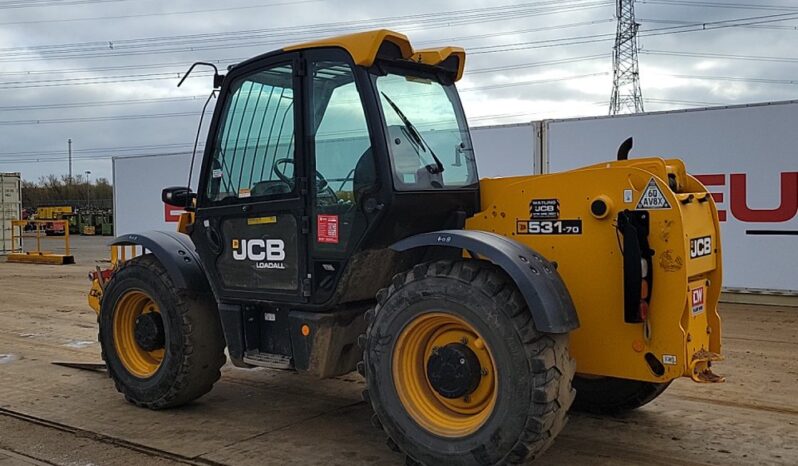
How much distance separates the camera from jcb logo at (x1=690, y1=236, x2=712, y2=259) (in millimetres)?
4098

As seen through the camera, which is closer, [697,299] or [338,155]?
[697,299]

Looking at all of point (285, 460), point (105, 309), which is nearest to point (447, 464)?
point (285, 460)

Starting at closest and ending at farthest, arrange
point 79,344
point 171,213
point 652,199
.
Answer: point 652,199 → point 79,344 → point 171,213

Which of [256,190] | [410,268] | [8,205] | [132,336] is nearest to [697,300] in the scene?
[410,268]

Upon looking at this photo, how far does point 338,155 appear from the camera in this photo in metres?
4.64

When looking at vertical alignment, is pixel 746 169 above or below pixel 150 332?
above

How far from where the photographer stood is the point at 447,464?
3889 mm

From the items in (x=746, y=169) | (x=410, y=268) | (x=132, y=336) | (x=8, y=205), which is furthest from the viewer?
(x=8, y=205)

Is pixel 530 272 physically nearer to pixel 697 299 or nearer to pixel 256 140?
pixel 697 299

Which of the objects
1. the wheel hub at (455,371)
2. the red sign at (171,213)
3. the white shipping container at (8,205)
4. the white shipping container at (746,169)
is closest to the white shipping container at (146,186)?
the red sign at (171,213)

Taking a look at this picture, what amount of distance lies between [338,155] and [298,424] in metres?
1.91

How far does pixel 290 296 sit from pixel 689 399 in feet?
10.4

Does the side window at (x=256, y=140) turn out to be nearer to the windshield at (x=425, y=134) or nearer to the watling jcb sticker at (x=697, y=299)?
the windshield at (x=425, y=134)

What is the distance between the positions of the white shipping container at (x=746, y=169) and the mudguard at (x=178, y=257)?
789 cm
